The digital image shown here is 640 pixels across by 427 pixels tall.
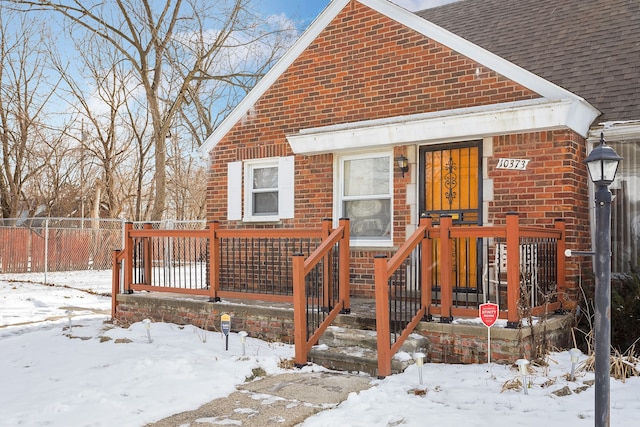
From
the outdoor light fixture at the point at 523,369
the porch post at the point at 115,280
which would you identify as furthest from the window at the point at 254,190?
the outdoor light fixture at the point at 523,369

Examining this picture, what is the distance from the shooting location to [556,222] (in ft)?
22.6

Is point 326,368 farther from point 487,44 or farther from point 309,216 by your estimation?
point 487,44

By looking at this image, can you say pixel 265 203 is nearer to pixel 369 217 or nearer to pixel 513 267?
pixel 369 217

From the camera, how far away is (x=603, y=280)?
3627 millimetres

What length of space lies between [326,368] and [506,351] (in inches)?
74.9

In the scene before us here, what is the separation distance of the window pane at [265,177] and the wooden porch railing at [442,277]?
3888 mm

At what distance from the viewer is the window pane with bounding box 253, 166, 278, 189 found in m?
9.78

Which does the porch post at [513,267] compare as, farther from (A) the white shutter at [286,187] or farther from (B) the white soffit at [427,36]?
(A) the white shutter at [286,187]

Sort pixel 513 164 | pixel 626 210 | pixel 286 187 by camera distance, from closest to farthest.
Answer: pixel 513 164
pixel 626 210
pixel 286 187

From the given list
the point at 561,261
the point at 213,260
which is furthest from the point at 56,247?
the point at 561,261

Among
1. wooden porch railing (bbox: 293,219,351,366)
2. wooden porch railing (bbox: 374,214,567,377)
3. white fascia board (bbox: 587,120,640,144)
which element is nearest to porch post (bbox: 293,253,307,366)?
wooden porch railing (bbox: 293,219,351,366)

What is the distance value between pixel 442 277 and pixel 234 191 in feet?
16.1

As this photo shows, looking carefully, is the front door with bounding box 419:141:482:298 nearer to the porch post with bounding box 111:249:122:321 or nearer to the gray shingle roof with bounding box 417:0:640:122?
the gray shingle roof with bounding box 417:0:640:122

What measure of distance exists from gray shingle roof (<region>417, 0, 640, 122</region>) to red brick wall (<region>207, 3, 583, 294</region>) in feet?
4.20
